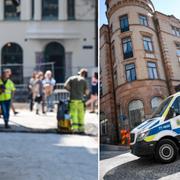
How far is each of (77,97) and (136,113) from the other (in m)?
5.39

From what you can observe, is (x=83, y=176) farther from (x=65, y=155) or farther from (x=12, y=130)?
(x=12, y=130)

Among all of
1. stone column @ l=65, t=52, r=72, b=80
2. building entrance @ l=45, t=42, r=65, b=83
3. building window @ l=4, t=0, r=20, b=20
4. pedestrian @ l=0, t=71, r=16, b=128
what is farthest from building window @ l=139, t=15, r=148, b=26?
building window @ l=4, t=0, r=20, b=20

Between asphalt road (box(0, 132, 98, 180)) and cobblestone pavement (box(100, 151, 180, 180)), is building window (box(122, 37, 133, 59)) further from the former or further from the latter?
asphalt road (box(0, 132, 98, 180))

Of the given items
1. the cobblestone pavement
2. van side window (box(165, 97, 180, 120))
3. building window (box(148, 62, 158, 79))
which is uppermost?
building window (box(148, 62, 158, 79))

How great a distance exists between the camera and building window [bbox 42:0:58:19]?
17.3 metres

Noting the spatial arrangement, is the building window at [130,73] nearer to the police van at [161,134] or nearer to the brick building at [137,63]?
the brick building at [137,63]

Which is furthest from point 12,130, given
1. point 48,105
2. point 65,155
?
point 48,105

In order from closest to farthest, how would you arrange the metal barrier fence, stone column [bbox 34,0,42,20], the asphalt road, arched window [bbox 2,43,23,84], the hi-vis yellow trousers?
1. the asphalt road
2. the hi-vis yellow trousers
3. the metal barrier fence
4. arched window [bbox 2,43,23,84]
5. stone column [bbox 34,0,42,20]

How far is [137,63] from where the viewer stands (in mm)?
1005

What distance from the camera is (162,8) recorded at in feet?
3.29

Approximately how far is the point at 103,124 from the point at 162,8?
1.64 ft

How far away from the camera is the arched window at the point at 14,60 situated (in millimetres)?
15809

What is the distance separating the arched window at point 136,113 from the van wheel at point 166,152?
0.35 ft

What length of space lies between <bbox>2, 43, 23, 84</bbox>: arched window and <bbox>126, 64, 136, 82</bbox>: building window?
49.8 feet
